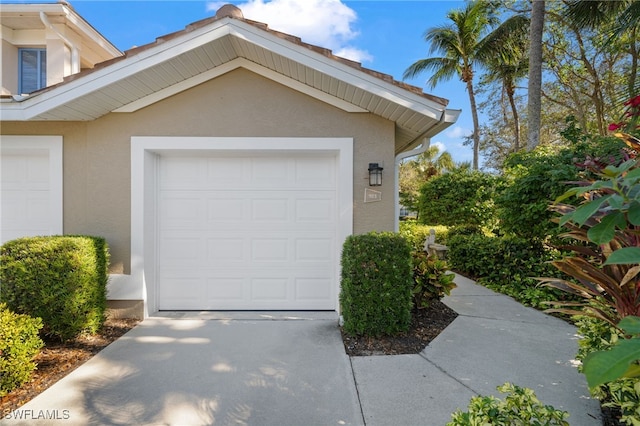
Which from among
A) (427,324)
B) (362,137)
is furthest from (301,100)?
(427,324)

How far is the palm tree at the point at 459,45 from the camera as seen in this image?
14070 mm

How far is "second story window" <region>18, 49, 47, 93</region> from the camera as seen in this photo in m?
7.41

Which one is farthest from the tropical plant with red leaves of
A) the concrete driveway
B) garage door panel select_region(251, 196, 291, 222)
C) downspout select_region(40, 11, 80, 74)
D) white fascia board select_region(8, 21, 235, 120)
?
downspout select_region(40, 11, 80, 74)

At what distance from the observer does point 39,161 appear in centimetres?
456

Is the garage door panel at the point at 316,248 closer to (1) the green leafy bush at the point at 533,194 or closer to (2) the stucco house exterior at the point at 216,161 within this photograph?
(2) the stucco house exterior at the point at 216,161

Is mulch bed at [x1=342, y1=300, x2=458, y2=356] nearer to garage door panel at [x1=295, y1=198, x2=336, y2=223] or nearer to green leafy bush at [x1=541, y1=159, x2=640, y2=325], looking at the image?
green leafy bush at [x1=541, y1=159, x2=640, y2=325]

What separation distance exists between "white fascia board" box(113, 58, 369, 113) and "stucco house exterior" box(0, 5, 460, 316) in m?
0.02

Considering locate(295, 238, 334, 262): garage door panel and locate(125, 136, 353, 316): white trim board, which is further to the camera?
locate(295, 238, 334, 262): garage door panel

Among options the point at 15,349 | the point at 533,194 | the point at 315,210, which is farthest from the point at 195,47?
the point at 533,194

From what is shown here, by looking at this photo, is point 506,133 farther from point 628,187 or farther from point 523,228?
point 628,187

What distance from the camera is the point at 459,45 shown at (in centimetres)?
1459

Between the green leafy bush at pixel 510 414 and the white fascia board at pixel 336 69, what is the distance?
323 centimetres

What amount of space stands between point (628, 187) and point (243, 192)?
14.0ft

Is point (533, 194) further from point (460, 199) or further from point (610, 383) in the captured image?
point (460, 199)
